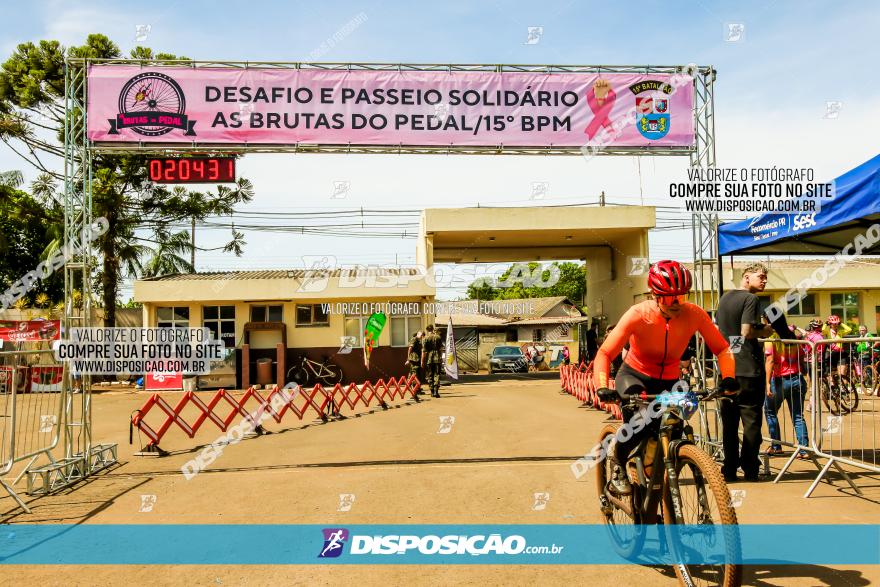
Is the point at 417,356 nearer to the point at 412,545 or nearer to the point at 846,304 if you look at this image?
the point at 412,545

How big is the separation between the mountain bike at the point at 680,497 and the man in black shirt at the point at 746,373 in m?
2.77

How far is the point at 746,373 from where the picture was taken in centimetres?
698

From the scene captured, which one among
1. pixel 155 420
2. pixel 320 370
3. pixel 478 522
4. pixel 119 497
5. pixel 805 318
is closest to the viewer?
pixel 478 522

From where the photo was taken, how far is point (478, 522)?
5840mm

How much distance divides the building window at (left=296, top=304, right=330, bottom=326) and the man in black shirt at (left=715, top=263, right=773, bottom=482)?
70.3 feet

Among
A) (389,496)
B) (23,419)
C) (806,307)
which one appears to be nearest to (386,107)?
(389,496)

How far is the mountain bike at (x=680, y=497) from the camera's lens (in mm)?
3633

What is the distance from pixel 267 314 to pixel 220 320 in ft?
6.49

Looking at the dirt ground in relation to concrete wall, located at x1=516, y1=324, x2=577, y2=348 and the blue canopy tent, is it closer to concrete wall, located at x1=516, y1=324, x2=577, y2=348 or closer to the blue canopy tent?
the blue canopy tent

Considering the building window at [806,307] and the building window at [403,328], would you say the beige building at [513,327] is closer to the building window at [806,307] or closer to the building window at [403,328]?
the building window at [806,307]

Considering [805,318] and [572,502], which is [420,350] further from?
[805,318]

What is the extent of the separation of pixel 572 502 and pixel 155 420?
35.9ft

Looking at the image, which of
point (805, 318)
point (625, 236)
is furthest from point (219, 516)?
point (805, 318)

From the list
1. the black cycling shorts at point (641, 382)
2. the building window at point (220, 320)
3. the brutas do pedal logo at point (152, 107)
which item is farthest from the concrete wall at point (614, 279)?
the black cycling shorts at point (641, 382)
